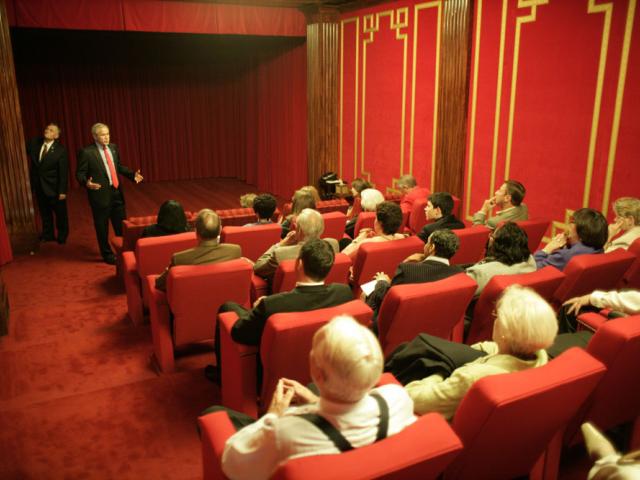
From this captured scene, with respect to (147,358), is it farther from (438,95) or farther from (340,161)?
(340,161)

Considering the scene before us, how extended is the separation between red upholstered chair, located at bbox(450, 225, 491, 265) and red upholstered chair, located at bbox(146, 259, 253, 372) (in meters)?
1.48

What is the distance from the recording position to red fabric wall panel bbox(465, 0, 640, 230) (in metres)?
4.21

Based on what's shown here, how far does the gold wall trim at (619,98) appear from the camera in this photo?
4.04m

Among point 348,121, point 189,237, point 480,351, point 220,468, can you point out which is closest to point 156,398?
point 189,237

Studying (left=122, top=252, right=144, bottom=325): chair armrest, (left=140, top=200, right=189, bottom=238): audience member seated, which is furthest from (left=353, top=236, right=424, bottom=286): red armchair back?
(left=122, top=252, right=144, bottom=325): chair armrest

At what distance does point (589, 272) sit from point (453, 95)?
3484mm

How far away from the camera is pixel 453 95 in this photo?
576 cm

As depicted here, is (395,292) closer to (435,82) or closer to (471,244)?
(471,244)

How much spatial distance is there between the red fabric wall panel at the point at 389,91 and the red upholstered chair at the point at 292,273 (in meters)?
3.54

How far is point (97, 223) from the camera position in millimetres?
5355

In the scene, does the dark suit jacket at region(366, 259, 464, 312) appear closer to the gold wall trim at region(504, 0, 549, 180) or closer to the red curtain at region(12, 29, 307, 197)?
the gold wall trim at region(504, 0, 549, 180)

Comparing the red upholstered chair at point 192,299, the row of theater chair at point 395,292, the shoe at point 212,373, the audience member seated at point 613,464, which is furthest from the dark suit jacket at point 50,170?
the audience member seated at point 613,464

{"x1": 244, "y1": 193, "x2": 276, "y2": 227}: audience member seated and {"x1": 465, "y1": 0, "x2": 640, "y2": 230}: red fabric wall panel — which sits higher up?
{"x1": 465, "y1": 0, "x2": 640, "y2": 230}: red fabric wall panel

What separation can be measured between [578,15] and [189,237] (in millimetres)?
3422
